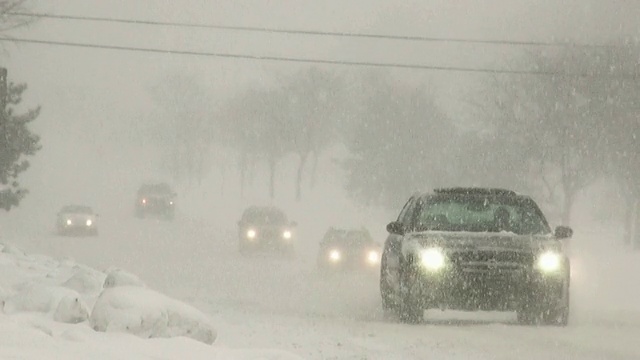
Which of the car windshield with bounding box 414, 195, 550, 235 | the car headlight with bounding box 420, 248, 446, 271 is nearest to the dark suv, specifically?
the car headlight with bounding box 420, 248, 446, 271

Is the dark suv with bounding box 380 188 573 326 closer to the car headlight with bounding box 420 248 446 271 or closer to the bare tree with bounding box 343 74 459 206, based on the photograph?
the car headlight with bounding box 420 248 446 271

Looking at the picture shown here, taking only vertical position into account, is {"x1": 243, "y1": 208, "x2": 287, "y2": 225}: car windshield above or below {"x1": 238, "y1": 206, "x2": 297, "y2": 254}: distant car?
above

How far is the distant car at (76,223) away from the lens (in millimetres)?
57094

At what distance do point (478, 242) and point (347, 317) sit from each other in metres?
2.54

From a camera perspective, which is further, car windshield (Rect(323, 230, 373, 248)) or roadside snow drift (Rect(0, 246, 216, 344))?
car windshield (Rect(323, 230, 373, 248))

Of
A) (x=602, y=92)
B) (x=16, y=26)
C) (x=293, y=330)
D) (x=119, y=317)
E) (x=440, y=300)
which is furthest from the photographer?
(x=602, y=92)

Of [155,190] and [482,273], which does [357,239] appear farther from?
[155,190]

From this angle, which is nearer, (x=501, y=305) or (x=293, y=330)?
(x=293, y=330)

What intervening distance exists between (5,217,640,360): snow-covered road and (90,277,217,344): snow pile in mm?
669

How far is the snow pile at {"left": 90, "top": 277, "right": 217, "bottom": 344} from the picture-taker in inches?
438

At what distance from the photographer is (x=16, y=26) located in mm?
37469

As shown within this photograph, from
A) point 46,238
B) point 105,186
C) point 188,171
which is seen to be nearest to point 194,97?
point 188,171

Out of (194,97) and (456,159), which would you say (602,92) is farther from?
(194,97)

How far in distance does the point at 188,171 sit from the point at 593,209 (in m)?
52.2
